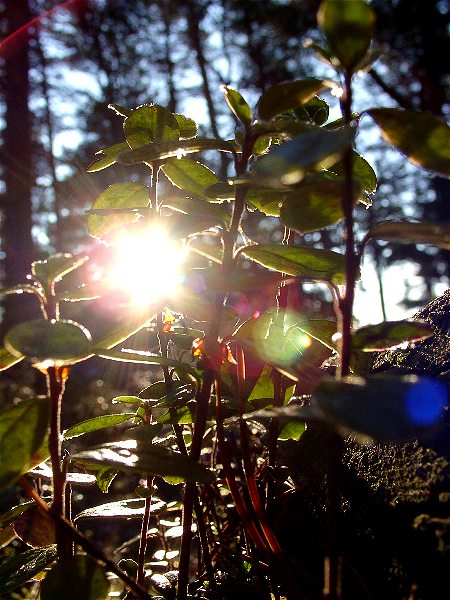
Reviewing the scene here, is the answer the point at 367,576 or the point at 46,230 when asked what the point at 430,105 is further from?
the point at 46,230

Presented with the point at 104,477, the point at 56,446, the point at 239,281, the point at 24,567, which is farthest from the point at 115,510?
the point at 239,281

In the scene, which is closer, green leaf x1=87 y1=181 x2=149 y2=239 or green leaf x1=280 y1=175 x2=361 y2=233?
green leaf x1=280 y1=175 x2=361 y2=233

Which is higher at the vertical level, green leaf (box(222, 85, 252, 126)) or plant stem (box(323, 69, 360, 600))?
green leaf (box(222, 85, 252, 126))

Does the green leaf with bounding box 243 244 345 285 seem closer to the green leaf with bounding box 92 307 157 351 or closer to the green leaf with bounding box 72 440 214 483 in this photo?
the green leaf with bounding box 92 307 157 351

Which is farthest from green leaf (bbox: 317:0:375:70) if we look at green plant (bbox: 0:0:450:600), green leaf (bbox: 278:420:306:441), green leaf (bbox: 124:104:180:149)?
green leaf (bbox: 278:420:306:441)

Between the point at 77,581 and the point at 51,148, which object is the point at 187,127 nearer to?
the point at 77,581
